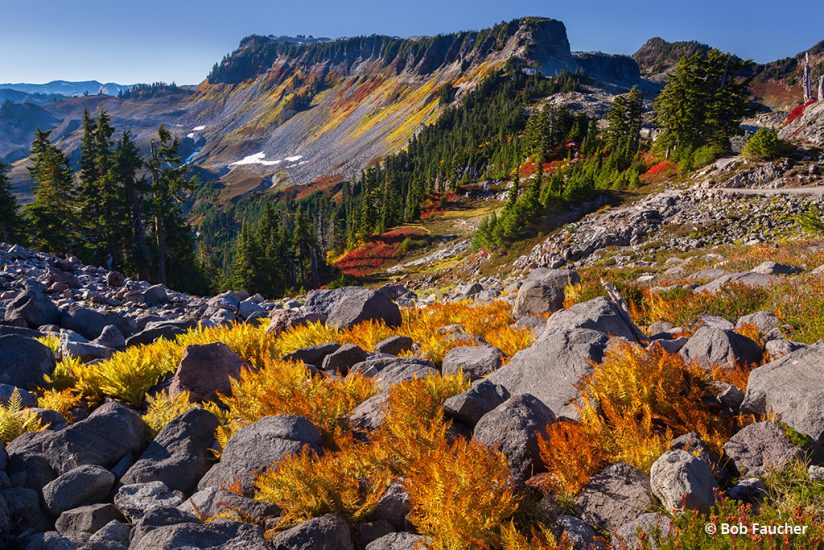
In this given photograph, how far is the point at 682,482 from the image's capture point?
10.4 ft

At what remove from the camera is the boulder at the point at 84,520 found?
12.8 ft

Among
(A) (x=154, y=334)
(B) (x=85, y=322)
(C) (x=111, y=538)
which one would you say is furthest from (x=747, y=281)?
(B) (x=85, y=322)

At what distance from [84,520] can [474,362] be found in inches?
187

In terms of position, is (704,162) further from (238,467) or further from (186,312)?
(238,467)

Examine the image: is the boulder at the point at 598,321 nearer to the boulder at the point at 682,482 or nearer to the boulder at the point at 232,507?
the boulder at the point at 682,482

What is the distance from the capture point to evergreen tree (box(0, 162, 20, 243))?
3862cm

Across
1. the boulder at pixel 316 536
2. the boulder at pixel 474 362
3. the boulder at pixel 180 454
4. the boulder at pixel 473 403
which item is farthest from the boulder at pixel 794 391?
the boulder at pixel 180 454

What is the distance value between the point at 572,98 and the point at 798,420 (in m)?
127

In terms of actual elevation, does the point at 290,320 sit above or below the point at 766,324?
below

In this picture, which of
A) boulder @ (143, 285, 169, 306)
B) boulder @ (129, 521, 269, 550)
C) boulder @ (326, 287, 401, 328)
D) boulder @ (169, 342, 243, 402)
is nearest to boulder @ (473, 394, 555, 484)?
boulder @ (129, 521, 269, 550)

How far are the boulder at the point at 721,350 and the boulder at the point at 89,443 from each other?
6763 millimetres

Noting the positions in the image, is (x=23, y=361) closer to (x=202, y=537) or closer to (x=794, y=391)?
(x=202, y=537)

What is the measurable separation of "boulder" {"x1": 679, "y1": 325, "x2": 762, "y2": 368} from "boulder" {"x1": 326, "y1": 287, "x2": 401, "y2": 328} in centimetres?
689

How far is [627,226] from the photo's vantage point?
30125mm
